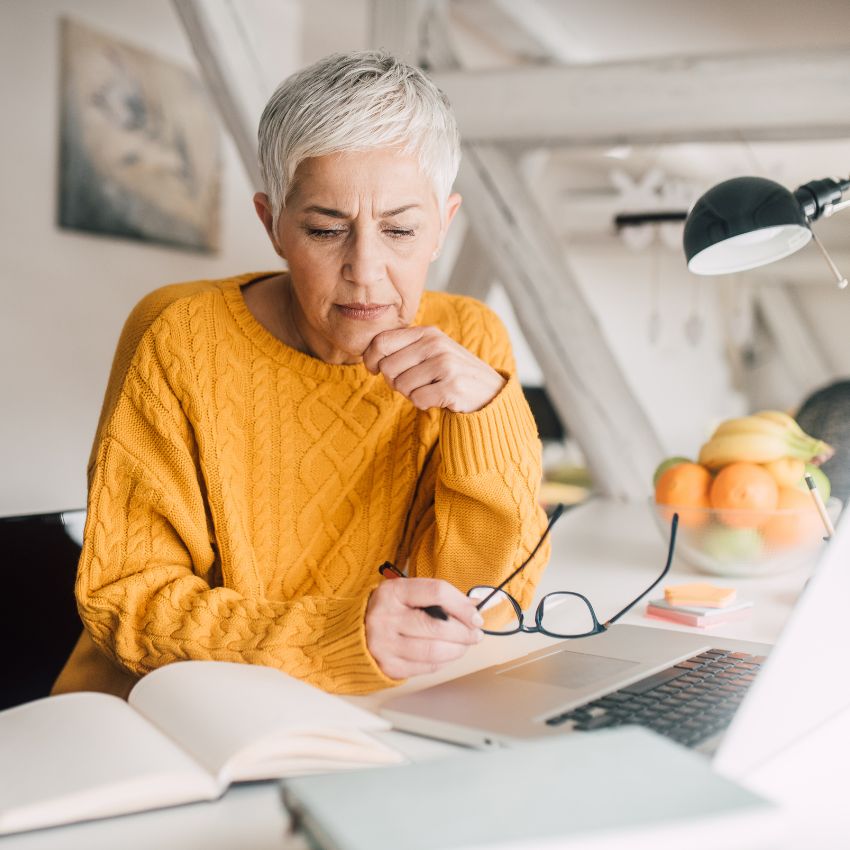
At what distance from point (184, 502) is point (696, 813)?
0.76 m

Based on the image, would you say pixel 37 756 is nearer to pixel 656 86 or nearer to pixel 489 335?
pixel 489 335

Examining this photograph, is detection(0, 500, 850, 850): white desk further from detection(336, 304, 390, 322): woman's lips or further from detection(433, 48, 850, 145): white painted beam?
detection(433, 48, 850, 145): white painted beam

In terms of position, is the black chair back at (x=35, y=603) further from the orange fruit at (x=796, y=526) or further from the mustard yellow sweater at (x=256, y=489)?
the orange fruit at (x=796, y=526)

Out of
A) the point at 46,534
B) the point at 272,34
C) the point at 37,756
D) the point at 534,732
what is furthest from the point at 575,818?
the point at 272,34

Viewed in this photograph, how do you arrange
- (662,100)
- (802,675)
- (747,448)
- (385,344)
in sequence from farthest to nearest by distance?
(662,100) → (747,448) → (385,344) → (802,675)

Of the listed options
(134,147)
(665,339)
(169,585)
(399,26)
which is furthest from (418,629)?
(665,339)

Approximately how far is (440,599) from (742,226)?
0.56 metres

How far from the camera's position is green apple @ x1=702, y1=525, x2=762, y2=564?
1326mm

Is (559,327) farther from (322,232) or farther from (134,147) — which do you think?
(134,147)

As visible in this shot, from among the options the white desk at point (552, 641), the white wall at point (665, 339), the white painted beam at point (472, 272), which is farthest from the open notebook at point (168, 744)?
the white wall at point (665, 339)

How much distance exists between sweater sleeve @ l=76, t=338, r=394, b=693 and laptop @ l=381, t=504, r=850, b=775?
0.32 feet

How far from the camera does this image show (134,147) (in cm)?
271

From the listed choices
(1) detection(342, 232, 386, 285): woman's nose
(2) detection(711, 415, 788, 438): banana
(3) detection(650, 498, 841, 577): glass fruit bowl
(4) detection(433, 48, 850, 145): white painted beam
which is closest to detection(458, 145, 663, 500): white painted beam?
(4) detection(433, 48, 850, 145): white painted beam

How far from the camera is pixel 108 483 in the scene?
101cm
